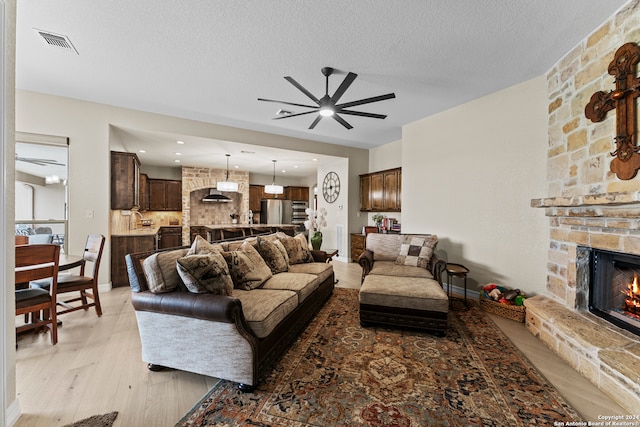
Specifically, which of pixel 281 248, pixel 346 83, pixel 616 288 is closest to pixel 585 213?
pixel 616 288

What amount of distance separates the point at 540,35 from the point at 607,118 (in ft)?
3.20

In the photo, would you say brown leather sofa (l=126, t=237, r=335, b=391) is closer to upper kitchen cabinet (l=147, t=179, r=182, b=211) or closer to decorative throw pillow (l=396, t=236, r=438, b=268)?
decorative throw pillow (l=396, t=236, r=438, b=268)

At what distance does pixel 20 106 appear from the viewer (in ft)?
11.6

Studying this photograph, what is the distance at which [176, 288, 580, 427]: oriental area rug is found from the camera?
1536 mm

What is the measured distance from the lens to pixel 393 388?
179 cm

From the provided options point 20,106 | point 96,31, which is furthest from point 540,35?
point 20,106

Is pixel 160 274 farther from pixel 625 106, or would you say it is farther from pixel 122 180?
pixel 625 106

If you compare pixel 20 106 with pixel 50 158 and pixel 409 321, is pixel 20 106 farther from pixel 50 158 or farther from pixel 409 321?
pixel 409 321

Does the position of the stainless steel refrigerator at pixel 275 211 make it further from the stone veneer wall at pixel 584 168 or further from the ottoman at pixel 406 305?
the stone veneer wall at pixel 584 168

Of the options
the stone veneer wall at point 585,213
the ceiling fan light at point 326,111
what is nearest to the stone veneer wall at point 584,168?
the stone veneer wall at point 585,213

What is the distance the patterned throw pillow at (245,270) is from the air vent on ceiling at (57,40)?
2609mm

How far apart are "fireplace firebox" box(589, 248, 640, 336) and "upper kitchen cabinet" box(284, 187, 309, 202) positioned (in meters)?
8.03

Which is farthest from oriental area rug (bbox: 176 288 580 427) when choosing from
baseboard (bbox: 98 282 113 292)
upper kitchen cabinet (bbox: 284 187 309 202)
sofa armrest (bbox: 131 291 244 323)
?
upper kitchen cabinet (bbox: 284 187 309 202)

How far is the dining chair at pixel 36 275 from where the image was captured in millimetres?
2094
